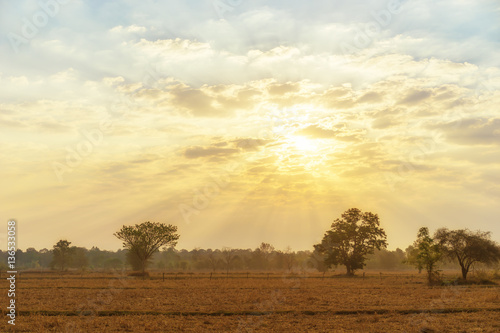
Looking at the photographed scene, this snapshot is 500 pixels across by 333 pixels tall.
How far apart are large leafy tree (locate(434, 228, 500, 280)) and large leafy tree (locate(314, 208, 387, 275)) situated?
23.3 m

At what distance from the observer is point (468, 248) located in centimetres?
6022

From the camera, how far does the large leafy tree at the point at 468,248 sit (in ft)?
196

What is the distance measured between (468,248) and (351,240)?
28757 millimetres

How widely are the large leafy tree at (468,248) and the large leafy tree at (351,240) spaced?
23291 millimetres

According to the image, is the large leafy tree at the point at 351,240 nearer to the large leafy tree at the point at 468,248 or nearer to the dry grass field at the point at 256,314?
the large leafy tree at the point at 468,248

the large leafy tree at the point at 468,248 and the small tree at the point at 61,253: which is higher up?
the large leafy tree at the point at 468,248

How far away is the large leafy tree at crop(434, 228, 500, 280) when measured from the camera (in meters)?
59.7

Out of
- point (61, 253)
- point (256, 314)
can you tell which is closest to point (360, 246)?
point (256, 314)

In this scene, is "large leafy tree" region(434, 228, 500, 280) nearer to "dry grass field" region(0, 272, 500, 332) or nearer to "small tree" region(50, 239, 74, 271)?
"dry grass field" region(0, 272, 500, 332)

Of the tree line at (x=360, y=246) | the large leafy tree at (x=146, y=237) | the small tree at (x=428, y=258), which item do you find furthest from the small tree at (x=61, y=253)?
the small tree at (x=428, y=258)

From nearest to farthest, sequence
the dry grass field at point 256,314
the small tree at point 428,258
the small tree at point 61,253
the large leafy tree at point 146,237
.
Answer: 1. the dry grass field at point 256,314
2. the small tree at point 428,258
3. the large leafy tree at point 146,237
4. the small tree at point 61,253

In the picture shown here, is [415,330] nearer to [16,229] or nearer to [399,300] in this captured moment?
[399,300]

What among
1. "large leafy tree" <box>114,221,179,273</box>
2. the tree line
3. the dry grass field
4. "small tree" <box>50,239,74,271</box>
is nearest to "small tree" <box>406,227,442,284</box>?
the tree line

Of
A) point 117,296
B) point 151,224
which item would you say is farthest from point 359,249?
point 117,296
